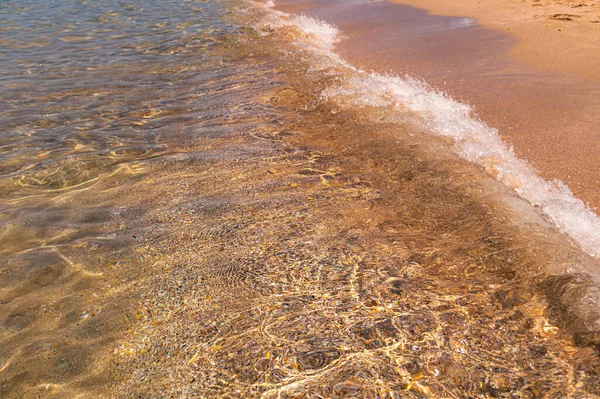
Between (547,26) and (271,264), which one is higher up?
(547,26)

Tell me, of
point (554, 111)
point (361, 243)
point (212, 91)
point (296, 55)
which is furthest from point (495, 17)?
point (361, 243)

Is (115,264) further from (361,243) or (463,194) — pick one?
(463,194)

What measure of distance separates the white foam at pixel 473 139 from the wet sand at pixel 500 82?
0.14 m

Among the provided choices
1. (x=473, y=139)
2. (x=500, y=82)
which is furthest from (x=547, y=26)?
(x=473, y=139)

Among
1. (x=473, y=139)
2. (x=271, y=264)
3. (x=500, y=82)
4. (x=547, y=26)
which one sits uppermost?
(x=547, y=26)

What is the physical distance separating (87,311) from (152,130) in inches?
107

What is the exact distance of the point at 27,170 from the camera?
153 inches

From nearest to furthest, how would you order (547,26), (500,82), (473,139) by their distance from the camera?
(473,139) → (500,82) → (547,26)

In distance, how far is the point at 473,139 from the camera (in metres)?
3.89

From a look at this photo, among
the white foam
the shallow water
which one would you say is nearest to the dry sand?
the white foam

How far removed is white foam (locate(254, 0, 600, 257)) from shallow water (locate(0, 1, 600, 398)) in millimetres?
187

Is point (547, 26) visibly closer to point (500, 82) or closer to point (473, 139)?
point (500, 82)

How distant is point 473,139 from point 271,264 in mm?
2314

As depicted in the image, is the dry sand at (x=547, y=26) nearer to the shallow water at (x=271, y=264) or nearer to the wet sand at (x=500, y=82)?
the wet sand at (x=500, y=82)
